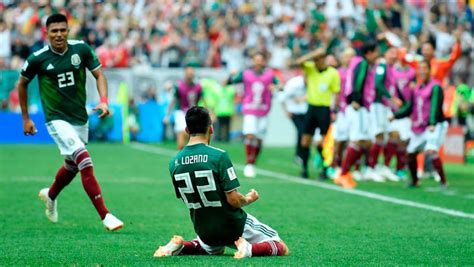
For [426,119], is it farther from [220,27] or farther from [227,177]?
[220,27]

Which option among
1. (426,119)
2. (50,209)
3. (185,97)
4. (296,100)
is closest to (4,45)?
(185,97)

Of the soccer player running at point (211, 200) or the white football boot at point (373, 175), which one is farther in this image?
the white football boot at point (373, 175)

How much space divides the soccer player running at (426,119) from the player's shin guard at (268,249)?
304 inches

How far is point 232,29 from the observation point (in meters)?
32.9

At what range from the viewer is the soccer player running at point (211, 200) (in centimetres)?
836

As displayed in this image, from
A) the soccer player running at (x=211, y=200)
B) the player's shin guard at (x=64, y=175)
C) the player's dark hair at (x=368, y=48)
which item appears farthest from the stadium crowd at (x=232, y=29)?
the soccer player running at (x=211, y=200)

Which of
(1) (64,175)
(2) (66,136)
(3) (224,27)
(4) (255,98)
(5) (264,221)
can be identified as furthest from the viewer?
(3) (224,27)

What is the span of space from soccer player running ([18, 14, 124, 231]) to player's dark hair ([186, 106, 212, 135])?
2397 millimetres

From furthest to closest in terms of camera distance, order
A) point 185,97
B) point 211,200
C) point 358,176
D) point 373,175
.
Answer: point 185,97, point 358,176, point 373,175, point 211,200

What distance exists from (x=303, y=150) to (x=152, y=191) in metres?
3.68

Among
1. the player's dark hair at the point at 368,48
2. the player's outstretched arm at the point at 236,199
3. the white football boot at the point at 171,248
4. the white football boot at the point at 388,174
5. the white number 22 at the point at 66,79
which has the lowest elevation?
the white football boot at the point at 388,174

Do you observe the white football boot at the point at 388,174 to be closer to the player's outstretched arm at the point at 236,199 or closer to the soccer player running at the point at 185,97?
the soccer player running at the point at 185,97

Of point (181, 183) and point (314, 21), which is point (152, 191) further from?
point (314, 21)

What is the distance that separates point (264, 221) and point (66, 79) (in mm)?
2644
